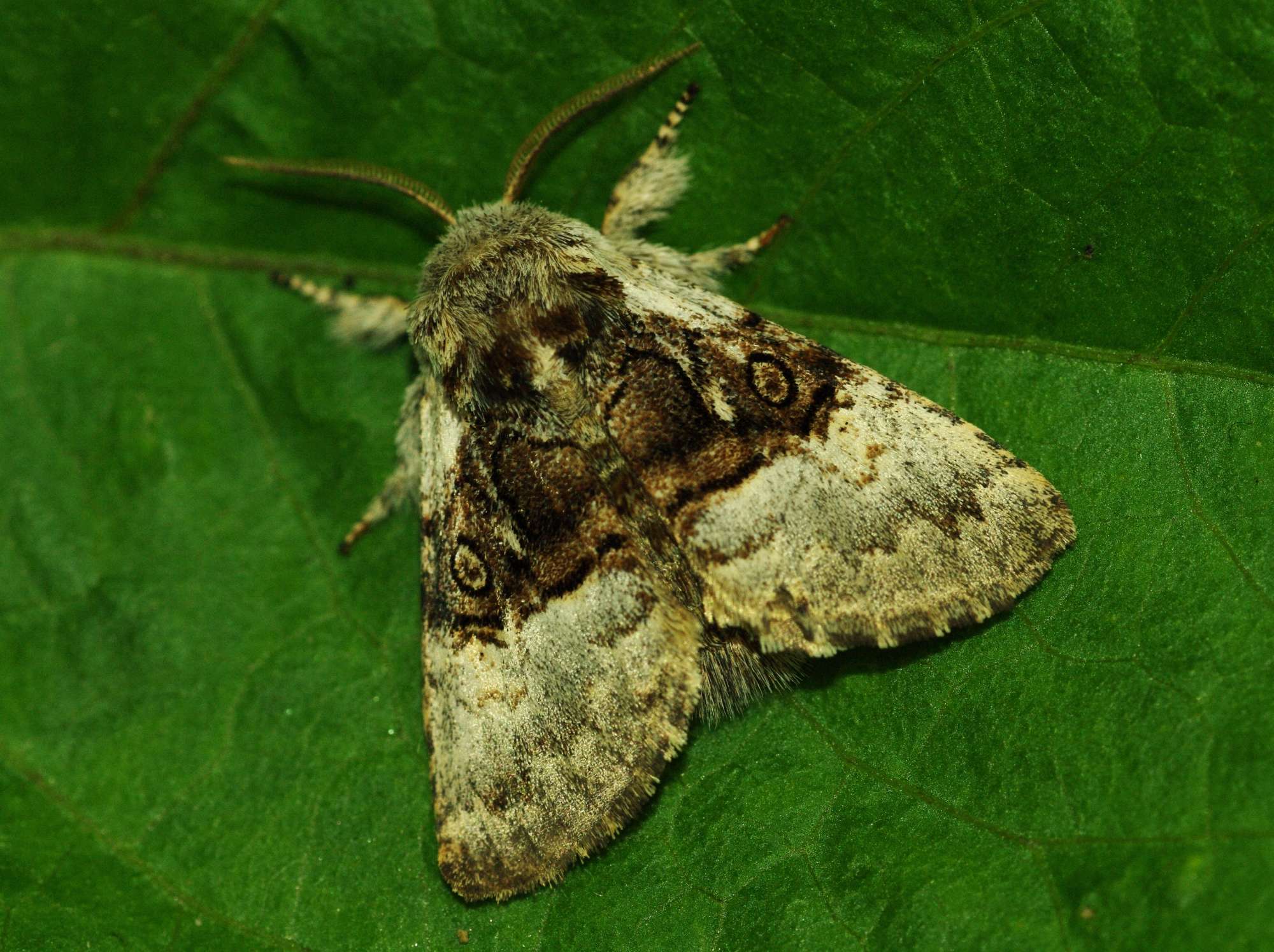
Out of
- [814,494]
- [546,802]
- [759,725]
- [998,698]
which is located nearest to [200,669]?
[546,802]

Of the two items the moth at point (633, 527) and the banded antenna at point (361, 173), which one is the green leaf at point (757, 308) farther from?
the moth at point (633, 527)

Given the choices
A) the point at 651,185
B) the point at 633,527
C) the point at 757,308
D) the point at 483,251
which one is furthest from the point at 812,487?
the point at 483,251

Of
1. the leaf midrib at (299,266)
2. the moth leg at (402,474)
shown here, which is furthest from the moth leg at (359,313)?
the moth leg at (402,474)

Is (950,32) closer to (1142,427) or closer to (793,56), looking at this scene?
(793,56)

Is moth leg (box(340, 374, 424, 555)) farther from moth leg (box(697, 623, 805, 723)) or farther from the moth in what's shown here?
moth leg (box(697, 623, 805, 723))

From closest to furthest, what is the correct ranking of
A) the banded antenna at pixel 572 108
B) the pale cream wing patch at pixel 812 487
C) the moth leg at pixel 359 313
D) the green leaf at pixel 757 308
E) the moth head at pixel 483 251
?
the green leaf at pixel 757 308, the pale cream wing patch at pixel 812 487, the moth head at pixel 483 251, the banded antenna at pixel 572 108, the moth leg at pixel 359 313

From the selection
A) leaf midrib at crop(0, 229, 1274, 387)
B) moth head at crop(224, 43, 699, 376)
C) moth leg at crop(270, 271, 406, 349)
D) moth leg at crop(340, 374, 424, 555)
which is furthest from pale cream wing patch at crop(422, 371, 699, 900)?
leaf midrib at crop(0, 229, 1274, 387)

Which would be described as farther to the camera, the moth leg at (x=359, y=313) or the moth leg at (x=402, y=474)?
the moth leg at (x=359, y=313)
